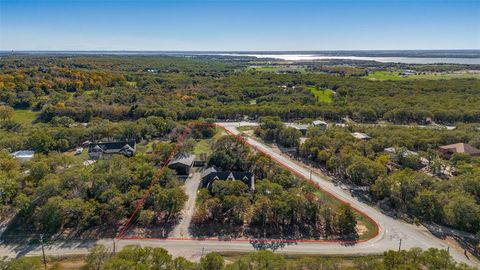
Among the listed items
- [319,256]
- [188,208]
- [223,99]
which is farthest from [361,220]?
[223,99]

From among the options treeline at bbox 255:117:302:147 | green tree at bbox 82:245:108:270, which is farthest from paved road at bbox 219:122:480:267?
green tree at bbox 82:245:108:270

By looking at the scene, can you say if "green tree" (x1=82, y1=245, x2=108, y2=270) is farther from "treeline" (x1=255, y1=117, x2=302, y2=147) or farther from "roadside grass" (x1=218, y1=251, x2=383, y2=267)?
"treeline" (x1=255, y1=117, x2=302, y2=147)

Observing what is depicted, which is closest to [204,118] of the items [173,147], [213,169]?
[173,147]

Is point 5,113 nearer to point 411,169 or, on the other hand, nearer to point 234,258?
point 234,258

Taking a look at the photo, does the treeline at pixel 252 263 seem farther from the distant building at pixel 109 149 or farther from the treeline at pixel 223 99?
the treeline at pixel 223 99

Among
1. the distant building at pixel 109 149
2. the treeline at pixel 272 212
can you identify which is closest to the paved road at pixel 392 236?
the treeline at pixel 272 212
